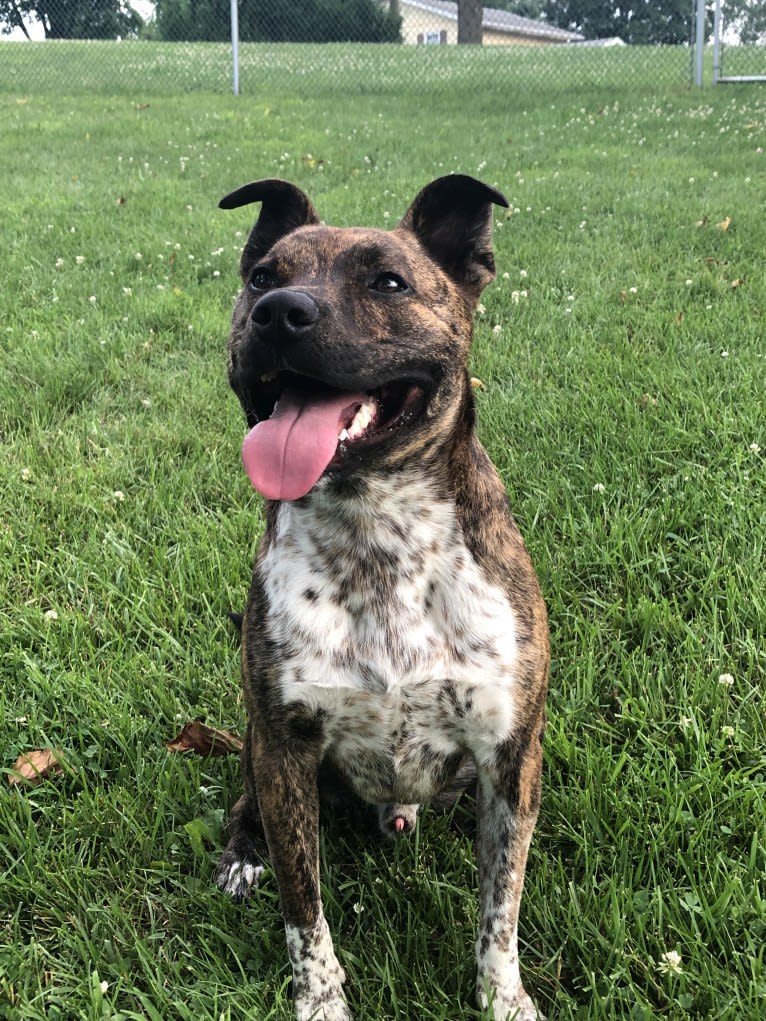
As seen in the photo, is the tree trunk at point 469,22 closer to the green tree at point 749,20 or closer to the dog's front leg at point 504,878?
the green tree at point 749,20

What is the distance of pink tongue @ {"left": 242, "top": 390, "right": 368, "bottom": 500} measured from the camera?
1.98 m

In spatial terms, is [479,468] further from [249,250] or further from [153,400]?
[153,400]

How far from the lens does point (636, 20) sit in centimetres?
5300

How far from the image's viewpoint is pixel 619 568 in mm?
3432

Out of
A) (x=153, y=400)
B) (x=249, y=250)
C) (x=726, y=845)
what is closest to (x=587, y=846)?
(x=726, y=845)

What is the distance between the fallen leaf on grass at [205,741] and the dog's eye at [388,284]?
1.57 metres

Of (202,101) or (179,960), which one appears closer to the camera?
(179,960)

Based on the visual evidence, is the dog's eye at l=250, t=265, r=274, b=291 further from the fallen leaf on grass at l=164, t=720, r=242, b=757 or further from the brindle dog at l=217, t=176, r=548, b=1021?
the fallen leaf on grass at l=164, t=720, r=242, b=757

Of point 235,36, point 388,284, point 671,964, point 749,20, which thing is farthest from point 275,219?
point 749,20

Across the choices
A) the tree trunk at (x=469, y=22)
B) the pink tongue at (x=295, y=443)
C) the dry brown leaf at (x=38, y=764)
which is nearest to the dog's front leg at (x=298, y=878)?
the pink tongue at (x=295, y=443)

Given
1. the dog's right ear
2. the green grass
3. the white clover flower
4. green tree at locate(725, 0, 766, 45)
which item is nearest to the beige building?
green tree at locate(725, 0, 766, 45)

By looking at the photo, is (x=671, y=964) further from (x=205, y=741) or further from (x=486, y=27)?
(x=486, y=27)

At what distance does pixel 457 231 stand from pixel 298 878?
1.91 m

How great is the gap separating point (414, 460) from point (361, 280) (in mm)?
506
